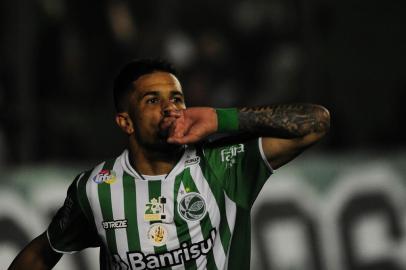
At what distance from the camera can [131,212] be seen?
3.73m

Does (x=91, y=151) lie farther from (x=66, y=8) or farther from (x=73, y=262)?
(x=73, y=262)

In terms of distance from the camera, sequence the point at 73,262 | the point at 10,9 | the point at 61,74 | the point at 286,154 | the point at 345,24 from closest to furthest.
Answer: the point at 286,154
the point at 73,262
the point at 10,9
the point at 61,74
the point at 345,24

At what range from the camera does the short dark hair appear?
3746 millimetres

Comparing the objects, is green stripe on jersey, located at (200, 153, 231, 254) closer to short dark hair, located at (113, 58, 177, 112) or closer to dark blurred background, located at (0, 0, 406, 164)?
short dark hair, located at (113, 58, 177, 112)

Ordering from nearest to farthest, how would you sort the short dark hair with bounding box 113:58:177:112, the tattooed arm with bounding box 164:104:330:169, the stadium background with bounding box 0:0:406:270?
the tattooed arm with bounding box 164:104:330:169 < the short dark hair with bounding box 113:58:177:112 < the stadium background with bounding box 0:0:406:270

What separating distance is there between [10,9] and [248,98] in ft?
7.47

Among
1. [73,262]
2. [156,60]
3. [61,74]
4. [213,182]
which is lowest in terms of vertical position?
[73,262]

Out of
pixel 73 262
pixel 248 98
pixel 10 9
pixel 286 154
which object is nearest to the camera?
pixel 286 154

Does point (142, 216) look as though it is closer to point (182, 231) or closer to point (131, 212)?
point (131, 212)

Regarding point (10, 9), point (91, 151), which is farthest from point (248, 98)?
point (10, 9)

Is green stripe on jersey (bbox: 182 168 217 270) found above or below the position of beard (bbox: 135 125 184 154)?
below

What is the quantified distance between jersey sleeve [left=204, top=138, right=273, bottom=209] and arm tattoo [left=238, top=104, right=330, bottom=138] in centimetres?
11

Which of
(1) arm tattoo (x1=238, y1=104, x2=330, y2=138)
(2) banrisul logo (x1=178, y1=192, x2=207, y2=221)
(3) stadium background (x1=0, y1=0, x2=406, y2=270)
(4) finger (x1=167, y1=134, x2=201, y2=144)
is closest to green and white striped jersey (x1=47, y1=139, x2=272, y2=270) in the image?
(2) banrisul logo (x1=178, y1=192, x2=207, y2=221)

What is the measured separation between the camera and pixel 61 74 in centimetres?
713
